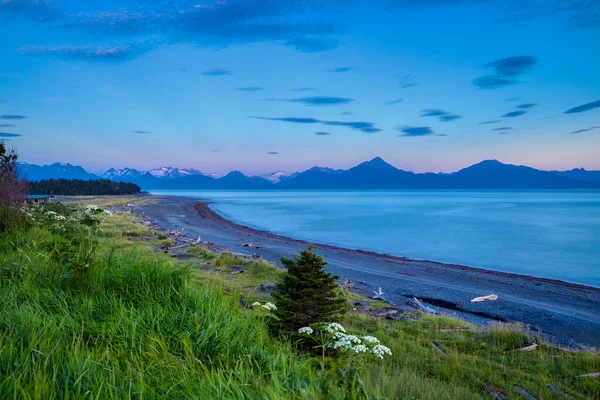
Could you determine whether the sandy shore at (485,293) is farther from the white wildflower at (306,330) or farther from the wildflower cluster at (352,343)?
the wildflower cluster at (352,343)

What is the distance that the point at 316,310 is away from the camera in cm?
578

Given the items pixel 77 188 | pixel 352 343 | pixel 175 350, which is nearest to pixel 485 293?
pixel 352 343

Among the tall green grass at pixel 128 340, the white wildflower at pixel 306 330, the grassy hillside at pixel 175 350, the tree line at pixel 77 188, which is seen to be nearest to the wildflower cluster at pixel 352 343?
the white wildflower at pixel 306 330

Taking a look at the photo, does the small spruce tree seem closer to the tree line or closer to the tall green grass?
the tall green grass

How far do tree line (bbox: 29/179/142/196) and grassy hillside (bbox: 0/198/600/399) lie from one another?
115823 millimetres

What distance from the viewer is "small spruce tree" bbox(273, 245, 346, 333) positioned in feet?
18.5

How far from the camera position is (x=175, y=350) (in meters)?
3.72

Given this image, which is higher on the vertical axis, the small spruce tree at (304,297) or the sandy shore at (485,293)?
the small spruce tree at (304,297)

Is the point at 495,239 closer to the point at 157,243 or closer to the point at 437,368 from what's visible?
the point at 157,243

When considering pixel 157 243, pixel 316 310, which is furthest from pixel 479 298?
pixel 157 243

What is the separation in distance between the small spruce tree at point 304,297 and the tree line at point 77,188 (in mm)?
116829

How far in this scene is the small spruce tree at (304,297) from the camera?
5.62 metres

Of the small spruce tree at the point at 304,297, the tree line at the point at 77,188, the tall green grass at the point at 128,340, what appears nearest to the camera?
the tall green grass at the point at 128,340

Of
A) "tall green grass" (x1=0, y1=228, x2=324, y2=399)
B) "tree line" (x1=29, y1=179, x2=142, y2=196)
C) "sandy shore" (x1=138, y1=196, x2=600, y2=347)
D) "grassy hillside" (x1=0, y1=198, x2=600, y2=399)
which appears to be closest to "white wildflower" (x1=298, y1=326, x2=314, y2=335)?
"grassy hillside" (x1=0, y1=198, x2=600, y2=399)
